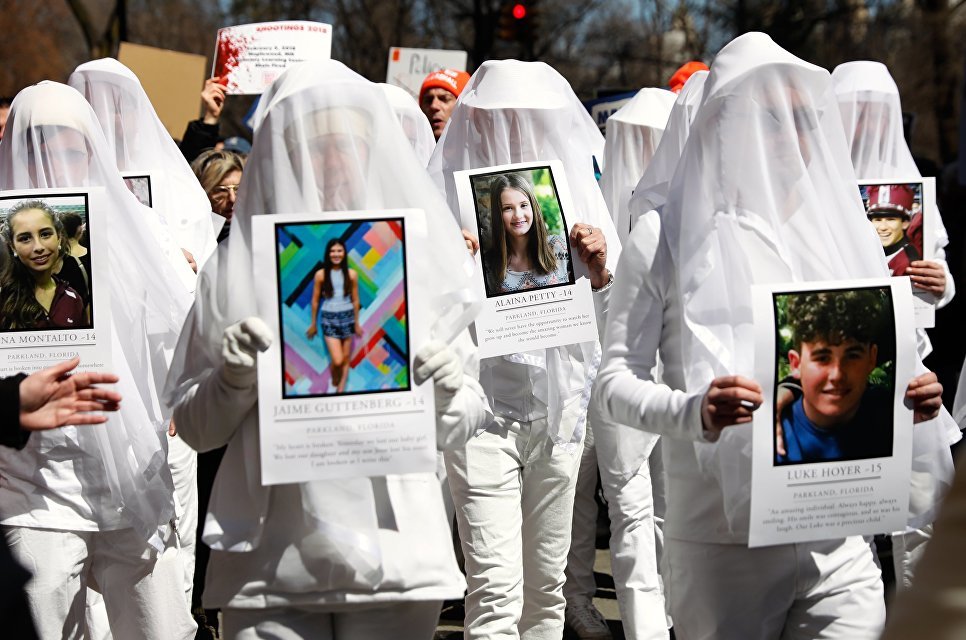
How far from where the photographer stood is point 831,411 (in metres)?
3.19

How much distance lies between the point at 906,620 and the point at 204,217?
4.70 metres

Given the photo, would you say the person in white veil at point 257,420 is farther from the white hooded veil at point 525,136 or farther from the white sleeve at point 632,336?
the white hooded veil at point 525,136

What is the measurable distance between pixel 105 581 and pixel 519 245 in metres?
1.78

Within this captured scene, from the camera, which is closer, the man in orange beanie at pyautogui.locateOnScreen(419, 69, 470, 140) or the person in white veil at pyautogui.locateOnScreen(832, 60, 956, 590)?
the person in white veil at pyautogui.locateOnScreen(832, 60, 956, 590)

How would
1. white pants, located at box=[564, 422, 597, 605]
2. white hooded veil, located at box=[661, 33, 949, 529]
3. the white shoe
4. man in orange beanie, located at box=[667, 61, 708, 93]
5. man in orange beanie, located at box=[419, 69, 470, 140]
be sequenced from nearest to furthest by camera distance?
white hooded veil, located at box=[661, 33, 949, 529]
the white shoe
white pants, located at box=[564, 422, 597, 605]
man in orange beanie, located at box=[419, 69, 470, 140]
man in orange beanie, located at box=[667, 61, 708, 93]

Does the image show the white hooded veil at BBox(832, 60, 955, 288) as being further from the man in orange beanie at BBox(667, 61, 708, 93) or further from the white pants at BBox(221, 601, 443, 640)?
the white pants at BBox(221, 601, 443, 640)

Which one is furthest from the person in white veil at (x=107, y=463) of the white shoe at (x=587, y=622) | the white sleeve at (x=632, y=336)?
the white shoe at (x=587, y=622)

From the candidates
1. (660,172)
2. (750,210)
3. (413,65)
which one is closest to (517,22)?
(413,65)

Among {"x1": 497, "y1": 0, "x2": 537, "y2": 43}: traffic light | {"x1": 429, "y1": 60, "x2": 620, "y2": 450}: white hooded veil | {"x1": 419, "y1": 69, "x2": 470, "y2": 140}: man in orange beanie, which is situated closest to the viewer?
{"x1": 429, "y1": 60, "x2": 620, "y2": 450}: white hooded veil

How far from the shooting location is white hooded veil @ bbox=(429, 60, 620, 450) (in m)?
5.13

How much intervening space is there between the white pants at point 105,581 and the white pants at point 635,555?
1795 millimetres

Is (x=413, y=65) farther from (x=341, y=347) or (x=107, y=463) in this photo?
(x=341, y=347)

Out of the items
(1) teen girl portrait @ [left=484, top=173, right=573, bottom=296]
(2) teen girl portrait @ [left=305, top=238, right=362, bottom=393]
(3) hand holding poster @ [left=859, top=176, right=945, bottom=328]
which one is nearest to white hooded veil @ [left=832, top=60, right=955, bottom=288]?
(3) hand holding poster @ [left=859, top=176, right=945, bottom=328]

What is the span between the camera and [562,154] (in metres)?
5.22
